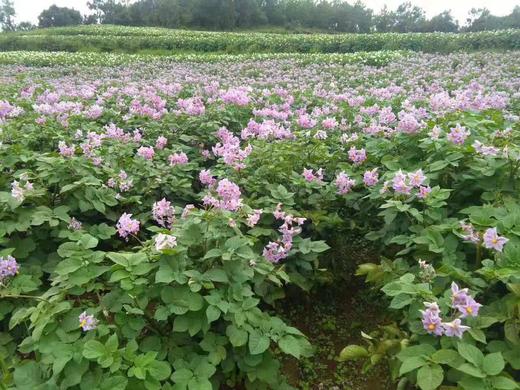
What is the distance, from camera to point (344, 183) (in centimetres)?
276

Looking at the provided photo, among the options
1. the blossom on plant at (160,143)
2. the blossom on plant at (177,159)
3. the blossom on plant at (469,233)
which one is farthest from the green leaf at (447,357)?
the blossom on plant at (160,143)

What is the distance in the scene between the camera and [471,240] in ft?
6.39

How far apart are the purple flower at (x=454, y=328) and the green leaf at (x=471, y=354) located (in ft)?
0.13

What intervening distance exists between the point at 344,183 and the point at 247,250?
110 centimetres

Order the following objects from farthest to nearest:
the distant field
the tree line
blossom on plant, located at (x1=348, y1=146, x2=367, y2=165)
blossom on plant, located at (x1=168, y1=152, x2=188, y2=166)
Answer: the tree line < the distant field < blossom on plant, located at (x1=168, y1=152, x2=188, y2=166) < blossom on plant, located at (x1=348, y1=146, x2=367, y2=165)

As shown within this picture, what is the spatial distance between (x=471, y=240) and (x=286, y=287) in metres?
1.21

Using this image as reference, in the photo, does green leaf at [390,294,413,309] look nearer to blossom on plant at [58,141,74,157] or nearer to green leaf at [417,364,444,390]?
green leaf at [417,364,444,390]

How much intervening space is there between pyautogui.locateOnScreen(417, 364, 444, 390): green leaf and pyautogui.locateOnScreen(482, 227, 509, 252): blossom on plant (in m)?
0.59

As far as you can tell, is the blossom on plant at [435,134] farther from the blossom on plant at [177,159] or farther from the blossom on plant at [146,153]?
the blossom on plant at [146,153]

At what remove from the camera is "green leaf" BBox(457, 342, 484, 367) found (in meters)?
1.44

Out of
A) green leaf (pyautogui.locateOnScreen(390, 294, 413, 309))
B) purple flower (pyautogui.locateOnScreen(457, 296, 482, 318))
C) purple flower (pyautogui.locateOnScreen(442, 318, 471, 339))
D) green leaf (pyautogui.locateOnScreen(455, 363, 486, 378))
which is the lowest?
green leaf (pyautogui.locateOnScreen(455, 363, 486, 378))

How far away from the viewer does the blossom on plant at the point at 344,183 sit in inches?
108

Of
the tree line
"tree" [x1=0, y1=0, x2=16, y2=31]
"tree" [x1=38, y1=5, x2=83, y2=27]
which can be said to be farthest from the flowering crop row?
"tree" [x1=0, y1=0, x2=16, y2=31]

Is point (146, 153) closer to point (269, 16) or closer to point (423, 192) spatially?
Answer: point (423, 192)
